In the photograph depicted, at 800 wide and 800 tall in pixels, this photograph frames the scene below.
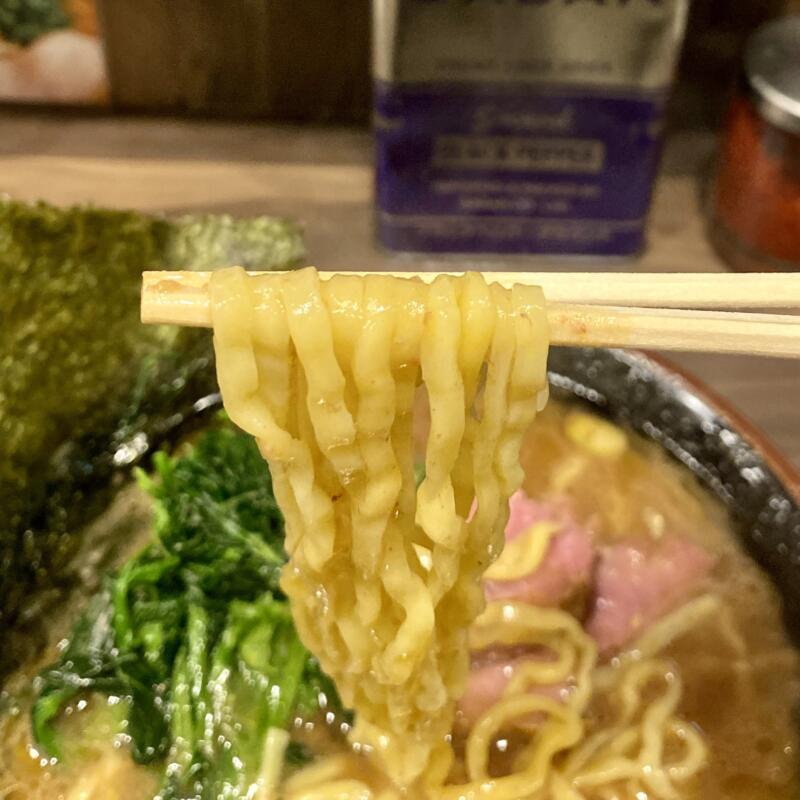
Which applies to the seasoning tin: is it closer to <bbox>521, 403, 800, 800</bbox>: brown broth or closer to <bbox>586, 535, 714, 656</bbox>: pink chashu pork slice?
<bbox>521, 403, 800, 800</bbox>: brown broth

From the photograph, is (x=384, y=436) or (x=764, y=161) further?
(x=764, y=161)

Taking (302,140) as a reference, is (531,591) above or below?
below

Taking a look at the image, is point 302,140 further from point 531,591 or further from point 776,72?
point 531,591

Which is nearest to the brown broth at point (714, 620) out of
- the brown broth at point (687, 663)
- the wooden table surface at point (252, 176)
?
the brown broth at point (687, 663)

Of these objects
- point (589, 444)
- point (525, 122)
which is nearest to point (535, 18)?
point (525, 122)

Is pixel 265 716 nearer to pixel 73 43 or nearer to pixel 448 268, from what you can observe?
pixel 448 268

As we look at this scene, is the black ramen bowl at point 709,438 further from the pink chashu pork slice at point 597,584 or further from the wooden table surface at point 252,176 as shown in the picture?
the wooden table surface at point 252,176

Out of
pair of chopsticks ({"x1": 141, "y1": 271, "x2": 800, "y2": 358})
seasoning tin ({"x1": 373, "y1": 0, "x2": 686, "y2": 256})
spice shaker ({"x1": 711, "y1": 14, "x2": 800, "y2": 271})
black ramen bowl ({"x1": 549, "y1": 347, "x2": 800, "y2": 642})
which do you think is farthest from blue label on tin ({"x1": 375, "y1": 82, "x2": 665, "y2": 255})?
pair of chopsticks ({"x1": 141, "y1": 271, "x2": 800, "y2": 358})

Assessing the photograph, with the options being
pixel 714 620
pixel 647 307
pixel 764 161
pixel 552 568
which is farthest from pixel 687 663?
pixel 764 161
